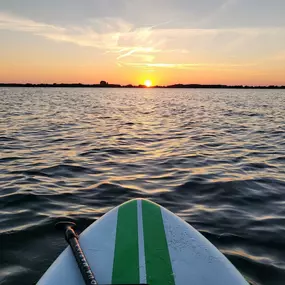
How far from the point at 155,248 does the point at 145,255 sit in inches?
5.2

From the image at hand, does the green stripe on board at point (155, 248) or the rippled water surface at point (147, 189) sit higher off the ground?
the green stripe on board at point (155, 248)

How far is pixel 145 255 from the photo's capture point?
102 inches

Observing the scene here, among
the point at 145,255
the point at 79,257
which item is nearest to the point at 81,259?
the point at 79,257

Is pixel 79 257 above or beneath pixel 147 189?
above

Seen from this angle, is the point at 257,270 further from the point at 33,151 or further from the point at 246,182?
the point at 33,151

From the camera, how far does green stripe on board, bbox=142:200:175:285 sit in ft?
7.75

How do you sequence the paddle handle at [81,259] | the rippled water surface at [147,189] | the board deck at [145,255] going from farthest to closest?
the rippled water surface at [147,189] < the board deck at [145,255] < the paddle handle at [81,259]

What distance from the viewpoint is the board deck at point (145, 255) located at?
2.40 m

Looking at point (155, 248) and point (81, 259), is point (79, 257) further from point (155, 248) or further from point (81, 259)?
point (155, 248)

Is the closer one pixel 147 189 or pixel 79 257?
pixel 79 257

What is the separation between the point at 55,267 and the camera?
261 cm

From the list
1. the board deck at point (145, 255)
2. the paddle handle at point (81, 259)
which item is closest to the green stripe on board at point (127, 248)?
the board deck at point (145, 255)

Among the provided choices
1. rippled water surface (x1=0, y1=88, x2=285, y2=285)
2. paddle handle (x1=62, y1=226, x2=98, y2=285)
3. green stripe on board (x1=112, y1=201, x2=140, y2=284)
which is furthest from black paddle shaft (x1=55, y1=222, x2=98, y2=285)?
rippled water surface (x1=0, y1=88, x2=285, y2=285)

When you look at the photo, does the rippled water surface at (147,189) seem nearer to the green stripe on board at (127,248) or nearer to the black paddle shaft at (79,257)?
the black paddle shaft at (79,257)
